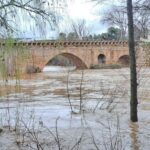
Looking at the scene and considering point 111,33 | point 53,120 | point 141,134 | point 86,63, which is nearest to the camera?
point 141,134

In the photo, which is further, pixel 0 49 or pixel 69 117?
pixel 69 117

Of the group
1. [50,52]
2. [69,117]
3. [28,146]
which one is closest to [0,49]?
[28,146]

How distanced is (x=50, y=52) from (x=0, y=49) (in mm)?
58017

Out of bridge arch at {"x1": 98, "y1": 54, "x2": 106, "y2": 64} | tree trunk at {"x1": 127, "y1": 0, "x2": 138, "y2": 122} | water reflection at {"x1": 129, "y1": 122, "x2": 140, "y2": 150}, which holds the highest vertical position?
tree trunk at {"x1": 127, "y1": 0, "x2": 138, "y2": 122}

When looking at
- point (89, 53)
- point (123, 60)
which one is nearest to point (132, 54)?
point (89, 53)

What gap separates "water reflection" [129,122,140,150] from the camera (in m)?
10.9

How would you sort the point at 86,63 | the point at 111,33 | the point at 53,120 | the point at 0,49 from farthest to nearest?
the point at 111,33 → the point at 86,63 → the point at 53,120 → the point at 0,49

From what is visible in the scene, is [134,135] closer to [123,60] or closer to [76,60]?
[76,60]

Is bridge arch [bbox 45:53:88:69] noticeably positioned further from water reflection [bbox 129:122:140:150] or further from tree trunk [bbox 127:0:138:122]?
tree trunk [bbox 127:0:138:122]

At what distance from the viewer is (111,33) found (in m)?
97.4

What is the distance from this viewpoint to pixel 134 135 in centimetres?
1225

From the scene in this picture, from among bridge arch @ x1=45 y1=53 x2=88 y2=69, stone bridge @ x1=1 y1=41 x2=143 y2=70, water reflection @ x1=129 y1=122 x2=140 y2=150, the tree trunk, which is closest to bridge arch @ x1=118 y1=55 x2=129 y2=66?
stone bridge @ x1=1 y1=41 x2=143 y2=70

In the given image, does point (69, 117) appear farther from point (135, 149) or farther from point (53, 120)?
point (135, 149)

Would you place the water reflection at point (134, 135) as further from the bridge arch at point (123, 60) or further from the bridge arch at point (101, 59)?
the bridge arch at point (123, 60)
